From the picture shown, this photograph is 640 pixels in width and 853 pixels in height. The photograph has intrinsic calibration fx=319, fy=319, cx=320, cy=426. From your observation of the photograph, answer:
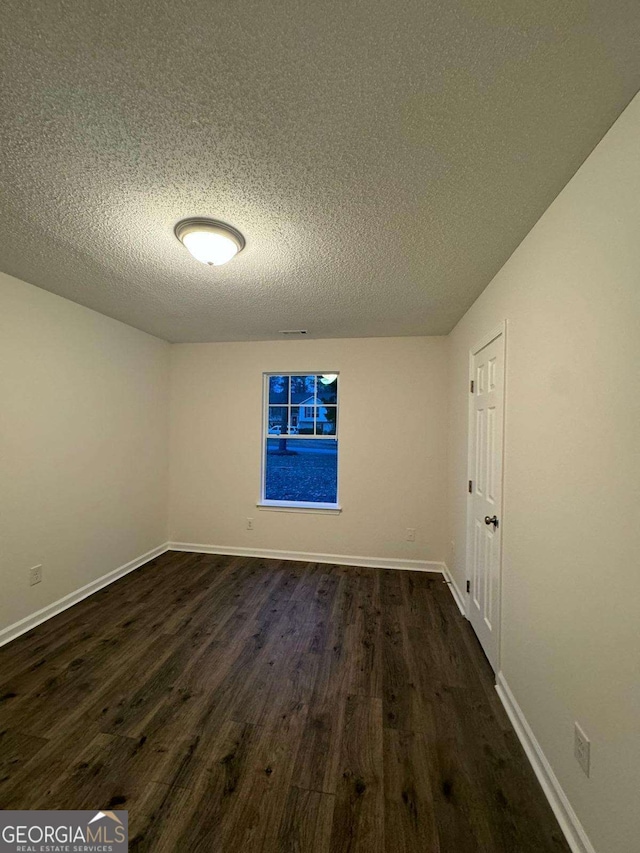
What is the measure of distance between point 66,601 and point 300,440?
8.63ft

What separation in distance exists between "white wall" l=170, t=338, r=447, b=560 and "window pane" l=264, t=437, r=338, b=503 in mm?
208

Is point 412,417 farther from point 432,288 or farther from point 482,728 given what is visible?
point 482,728

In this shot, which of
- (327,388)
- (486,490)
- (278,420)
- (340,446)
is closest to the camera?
(486,490)

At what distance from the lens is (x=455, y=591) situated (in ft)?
9.84

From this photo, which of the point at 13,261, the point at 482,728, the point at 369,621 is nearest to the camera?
the point at 482,728

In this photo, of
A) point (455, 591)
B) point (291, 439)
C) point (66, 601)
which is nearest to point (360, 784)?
point (455, 591)

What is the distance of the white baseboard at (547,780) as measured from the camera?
3.75 ft

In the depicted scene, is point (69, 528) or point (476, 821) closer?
point (476, 821)

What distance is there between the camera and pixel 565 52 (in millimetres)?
853

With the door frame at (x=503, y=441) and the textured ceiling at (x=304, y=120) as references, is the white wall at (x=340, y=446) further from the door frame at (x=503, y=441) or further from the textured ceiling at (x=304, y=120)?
the textured ceiling at (x=304, y=120)

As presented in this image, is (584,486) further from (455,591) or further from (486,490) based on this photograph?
(455,591)

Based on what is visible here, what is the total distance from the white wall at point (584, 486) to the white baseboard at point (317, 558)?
68.8 inches

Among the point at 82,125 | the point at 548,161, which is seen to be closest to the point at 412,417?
the point at 548,161

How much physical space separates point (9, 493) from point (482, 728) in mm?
3318
